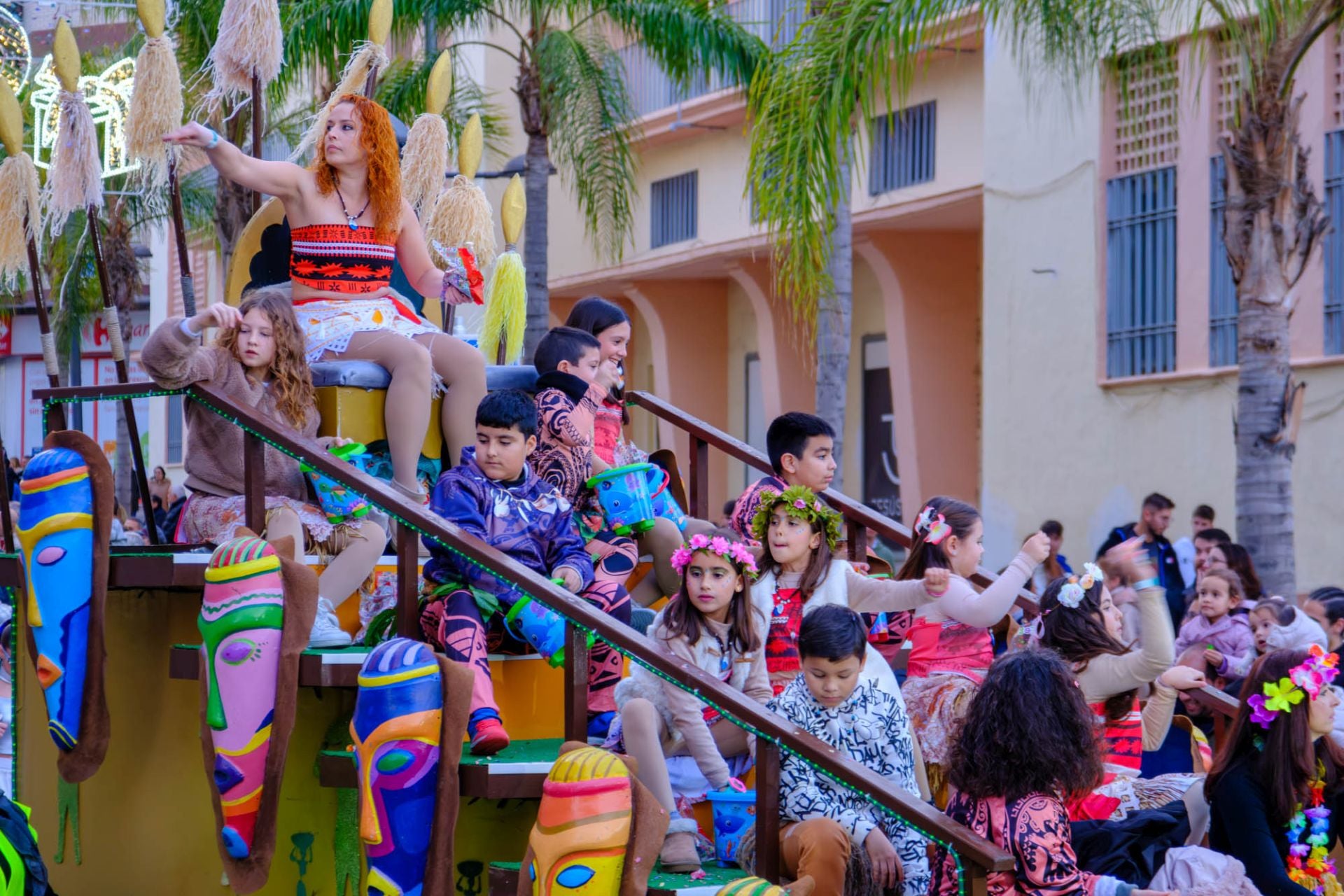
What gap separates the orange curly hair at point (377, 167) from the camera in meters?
6.28

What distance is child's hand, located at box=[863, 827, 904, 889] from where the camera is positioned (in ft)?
15.5

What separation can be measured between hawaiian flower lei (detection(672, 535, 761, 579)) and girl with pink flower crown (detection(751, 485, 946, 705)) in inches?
10.8

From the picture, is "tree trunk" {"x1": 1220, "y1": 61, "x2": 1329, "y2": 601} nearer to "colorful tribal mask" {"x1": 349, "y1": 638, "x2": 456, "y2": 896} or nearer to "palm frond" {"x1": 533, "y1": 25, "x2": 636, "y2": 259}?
"colorful tribal mask" {"x1": 349, "y1": 638, "x2": 456, "y2": 896}

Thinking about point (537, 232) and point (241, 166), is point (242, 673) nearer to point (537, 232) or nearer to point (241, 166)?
point (241, 166)

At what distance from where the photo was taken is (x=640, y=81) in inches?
912

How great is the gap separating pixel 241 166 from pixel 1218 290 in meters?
10.5

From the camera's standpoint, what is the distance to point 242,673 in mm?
4754

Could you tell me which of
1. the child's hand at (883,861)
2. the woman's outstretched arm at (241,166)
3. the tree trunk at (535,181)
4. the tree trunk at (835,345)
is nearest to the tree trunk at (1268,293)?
the tree trunk at (835,345)

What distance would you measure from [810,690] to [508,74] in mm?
20787

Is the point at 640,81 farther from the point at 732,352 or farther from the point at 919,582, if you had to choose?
the point at 919,582

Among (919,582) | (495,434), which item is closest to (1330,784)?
(919,582)

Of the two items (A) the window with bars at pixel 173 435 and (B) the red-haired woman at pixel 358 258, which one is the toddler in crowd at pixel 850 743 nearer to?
(B) the red-haired woman at pixel 358 258

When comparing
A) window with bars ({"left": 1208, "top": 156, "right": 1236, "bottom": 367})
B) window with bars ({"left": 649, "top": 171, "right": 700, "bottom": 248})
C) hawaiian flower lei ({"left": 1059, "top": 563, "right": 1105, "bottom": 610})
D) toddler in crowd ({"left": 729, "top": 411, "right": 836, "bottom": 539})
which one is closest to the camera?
hawaiian flower lei ({"left": 1059, "top": 563, "right": 1105, "bottom": 610})

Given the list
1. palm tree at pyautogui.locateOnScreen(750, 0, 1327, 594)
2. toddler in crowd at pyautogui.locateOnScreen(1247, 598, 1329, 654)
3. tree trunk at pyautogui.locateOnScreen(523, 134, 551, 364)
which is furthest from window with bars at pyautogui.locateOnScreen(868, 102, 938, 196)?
toddler in crowd at pyautogui.locateOnScreen(1247, 598, 1329, 654)
